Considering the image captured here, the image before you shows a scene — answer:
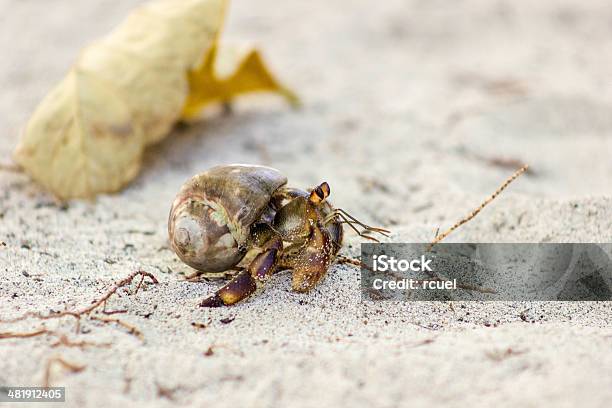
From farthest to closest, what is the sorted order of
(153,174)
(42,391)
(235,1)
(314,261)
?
1. (235,1)
2. (153,174)
3. (314,261)
4. (42,391)

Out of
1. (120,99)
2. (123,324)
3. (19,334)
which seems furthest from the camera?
(120,99)

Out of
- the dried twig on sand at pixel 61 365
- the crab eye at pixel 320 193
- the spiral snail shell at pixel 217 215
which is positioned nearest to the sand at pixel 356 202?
the dried twig on sand at pixel 61 365

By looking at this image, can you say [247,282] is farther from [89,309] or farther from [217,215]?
[89,309]

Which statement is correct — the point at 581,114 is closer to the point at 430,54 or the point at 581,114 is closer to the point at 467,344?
the point at 430,54

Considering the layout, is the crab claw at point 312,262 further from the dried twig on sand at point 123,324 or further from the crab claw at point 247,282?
the dried twig on sand at point 123,324

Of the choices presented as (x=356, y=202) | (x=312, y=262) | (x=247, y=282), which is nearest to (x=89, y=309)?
(x=247, y=282)

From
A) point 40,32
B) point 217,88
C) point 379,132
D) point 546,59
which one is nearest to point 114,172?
point 217,88
